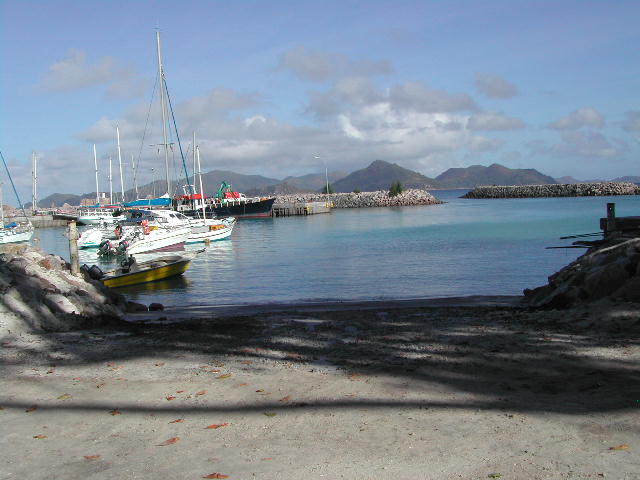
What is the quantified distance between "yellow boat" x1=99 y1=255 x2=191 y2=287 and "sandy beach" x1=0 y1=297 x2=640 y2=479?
13.2m

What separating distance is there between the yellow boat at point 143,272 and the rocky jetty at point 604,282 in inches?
615

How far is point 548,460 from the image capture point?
15.4 ft

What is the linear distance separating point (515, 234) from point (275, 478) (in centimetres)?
4582

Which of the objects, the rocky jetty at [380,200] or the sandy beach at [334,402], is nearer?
the sandy beach at [334,402]

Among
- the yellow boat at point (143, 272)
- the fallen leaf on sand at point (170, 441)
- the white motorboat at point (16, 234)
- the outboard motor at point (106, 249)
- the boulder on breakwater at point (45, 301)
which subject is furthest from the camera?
the white motorboat at point (16, 234)

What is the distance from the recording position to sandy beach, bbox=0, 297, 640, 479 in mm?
4832

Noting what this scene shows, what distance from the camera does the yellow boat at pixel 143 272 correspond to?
2334 cm

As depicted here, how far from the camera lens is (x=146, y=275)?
950 inches

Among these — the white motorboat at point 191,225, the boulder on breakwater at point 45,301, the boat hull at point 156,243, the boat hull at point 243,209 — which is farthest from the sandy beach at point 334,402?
the boat hull at point 243,209

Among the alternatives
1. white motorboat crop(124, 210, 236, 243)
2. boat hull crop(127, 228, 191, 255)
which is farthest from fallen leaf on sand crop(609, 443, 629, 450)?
white motorboat crop(124, 210, 236, 243)

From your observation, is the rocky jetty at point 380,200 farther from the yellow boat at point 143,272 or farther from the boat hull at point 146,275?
the boat hull at point 146,275

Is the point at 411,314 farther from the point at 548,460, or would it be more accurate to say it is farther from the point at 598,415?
the point at 548,460

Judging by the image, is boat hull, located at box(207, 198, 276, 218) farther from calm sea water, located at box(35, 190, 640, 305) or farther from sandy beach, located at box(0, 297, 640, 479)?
sandy beach, located at box(0, 297, 640, 479)

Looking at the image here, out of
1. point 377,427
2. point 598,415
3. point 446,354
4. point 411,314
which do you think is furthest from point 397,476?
point 411,314
